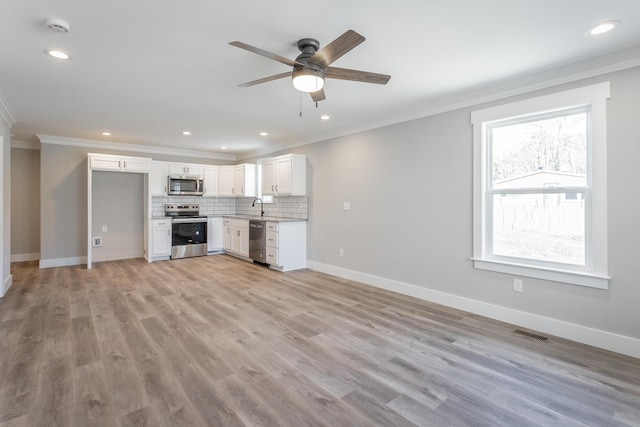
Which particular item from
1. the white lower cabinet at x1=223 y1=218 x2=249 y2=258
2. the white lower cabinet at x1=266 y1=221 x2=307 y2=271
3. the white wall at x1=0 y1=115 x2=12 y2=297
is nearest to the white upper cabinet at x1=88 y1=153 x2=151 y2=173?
the white wall at x1=0 y1=115 x2=12 y2=297

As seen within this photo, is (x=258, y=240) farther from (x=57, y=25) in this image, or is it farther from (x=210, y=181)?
(x=57, y=25)

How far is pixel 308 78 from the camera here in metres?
2.30

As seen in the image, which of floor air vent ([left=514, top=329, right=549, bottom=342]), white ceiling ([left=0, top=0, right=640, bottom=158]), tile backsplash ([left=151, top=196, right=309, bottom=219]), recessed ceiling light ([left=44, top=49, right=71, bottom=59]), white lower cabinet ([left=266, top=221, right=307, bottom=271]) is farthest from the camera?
tile backsplash ([left=151, top=196, right=309, bottom=219])

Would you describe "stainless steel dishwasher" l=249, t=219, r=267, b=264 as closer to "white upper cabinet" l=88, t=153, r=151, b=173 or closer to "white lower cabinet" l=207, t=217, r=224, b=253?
"white lower cabinet" l=207, t=217, r=224, b=253

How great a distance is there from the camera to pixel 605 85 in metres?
2.65

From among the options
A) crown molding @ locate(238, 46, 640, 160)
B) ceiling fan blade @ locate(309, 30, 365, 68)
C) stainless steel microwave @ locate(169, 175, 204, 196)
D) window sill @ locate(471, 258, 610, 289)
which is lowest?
window sill @ locate(471, 258, 610, 289)

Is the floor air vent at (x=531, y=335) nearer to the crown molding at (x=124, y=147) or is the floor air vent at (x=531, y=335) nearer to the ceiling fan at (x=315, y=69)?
the ceiling fan at (x=315, y=69)

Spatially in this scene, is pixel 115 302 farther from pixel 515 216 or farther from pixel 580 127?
pixel 580 127

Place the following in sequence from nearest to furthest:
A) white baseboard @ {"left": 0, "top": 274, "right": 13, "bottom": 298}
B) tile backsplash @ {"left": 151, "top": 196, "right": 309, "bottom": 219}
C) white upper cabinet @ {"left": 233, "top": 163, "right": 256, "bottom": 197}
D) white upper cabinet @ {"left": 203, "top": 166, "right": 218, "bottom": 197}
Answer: white baseboard @ {"left": 0, "top": 274, "right": 13, "bottom": 298}
tile backsplash @ {"left": 151, "top": 196, "right": 309, "bottom": 219}
white upper cabinet @ {"left": 233, "top": 163, "right": 256, "bottom": 197}
white upper cabinet @ {"left": 203, "top": 166, "right": 218, "bottom": 197}

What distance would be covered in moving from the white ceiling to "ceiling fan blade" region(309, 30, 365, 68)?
215 millimetres

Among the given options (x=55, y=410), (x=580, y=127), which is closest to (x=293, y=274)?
(x=55, y=410)

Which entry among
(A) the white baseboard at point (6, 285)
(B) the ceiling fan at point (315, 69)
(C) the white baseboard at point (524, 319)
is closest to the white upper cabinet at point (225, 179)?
(A) the white baseboard at point (6, 285)

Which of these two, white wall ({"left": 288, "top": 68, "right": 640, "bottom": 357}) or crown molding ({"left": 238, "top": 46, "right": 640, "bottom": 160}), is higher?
crown molding ({"left": 238, "top": 46, "right": 640, "bottom": 160})

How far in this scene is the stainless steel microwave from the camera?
6727 millimetres
